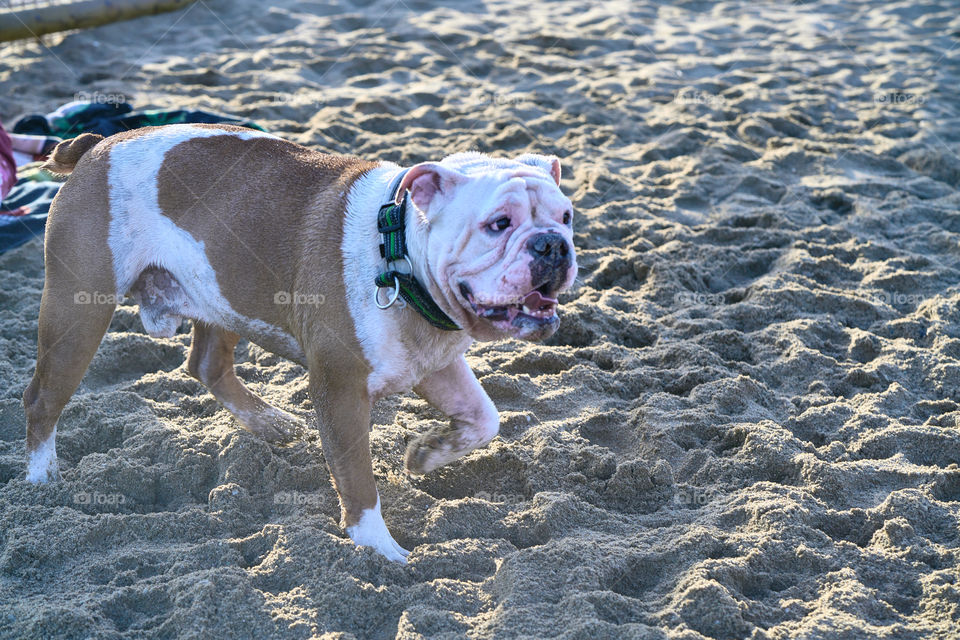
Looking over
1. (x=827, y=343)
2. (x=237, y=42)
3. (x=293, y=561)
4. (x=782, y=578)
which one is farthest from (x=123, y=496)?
(x=237, y=42)

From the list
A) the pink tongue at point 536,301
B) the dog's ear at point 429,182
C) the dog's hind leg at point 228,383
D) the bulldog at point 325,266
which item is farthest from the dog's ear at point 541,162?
the dog's hind leg at point 228,383

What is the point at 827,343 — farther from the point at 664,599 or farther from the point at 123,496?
the point at 123,496

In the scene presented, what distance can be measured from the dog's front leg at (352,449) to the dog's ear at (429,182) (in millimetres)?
665

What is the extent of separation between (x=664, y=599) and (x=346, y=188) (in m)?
1.81

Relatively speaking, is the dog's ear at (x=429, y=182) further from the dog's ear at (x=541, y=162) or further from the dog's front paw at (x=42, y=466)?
the dog's front paw at (x=42, y=466)

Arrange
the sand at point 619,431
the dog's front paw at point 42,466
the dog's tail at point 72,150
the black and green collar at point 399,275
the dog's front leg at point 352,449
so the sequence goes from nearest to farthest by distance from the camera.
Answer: the sand at point 619,431 < the black and green collar at point 399,275 < the dog's front leg at point 352,449 < the dog's front paw at point 42,466 < the dog's tail at point 72,150

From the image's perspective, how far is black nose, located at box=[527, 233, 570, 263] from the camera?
9.54 feet

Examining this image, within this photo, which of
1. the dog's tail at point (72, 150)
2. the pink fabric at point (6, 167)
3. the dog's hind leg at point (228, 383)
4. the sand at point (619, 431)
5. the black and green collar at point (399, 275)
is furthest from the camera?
the pink fabric at point (6, 167)

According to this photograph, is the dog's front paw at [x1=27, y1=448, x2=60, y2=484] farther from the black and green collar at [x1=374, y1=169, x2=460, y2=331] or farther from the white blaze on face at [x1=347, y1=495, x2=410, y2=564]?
the black and green collar at [x1=374, y1=169, x2=460, y2=331]

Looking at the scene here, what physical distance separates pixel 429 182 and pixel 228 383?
5.16 ft

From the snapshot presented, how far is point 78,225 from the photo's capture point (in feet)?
11.4

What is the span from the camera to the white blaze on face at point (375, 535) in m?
3.28

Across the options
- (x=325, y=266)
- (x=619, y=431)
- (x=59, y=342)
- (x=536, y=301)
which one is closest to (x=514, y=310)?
(x=536, y=301)

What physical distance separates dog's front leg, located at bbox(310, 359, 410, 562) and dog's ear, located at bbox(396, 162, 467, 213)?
665 millimetres
